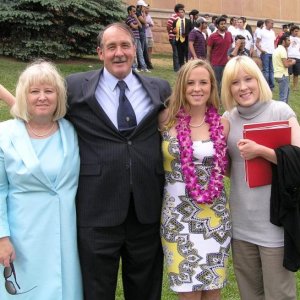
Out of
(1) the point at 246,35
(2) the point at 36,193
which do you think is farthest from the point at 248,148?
(1) the point at 246,35

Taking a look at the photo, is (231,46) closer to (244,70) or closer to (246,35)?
(246,35)

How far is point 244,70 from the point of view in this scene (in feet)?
11.1

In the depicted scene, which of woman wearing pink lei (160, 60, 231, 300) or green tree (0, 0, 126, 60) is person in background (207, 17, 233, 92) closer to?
green tree (0, 0, 126, 60)

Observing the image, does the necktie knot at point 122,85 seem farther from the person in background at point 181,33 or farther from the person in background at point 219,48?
the person in background at point 181,33

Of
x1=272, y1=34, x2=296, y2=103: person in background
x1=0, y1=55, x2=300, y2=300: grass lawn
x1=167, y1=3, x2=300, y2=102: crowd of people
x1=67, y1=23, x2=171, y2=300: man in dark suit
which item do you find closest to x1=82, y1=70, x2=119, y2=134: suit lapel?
x1=67, y1=23, x2=171, y2=300: man in dark suit

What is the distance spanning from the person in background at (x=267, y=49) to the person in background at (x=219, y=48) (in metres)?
2.43

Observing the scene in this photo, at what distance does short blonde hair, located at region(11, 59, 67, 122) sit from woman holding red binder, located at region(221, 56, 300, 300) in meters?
1.09

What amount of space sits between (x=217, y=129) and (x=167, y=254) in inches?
36.3

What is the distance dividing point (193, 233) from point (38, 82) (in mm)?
1413

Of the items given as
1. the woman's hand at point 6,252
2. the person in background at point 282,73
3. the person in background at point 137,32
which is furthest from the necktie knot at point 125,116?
the person in background at point 137,32

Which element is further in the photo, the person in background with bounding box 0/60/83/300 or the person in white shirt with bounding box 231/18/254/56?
the person in white shirt with bounding box 231/18/254/56

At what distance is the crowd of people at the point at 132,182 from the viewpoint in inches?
128

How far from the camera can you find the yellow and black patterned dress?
3469 mm

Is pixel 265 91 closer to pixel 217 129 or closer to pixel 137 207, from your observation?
pixel 217 129
